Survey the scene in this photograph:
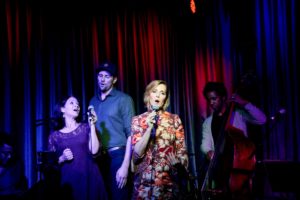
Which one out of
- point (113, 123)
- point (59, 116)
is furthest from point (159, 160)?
point (59, 116)

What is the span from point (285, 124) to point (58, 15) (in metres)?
3.00

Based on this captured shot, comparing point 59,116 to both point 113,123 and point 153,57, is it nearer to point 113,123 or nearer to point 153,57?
point 113,123

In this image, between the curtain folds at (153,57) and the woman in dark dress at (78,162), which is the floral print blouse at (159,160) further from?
the curtain folds at (153,57)

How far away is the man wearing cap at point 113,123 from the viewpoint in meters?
3.57

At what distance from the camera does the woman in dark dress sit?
343cm

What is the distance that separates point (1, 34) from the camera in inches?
166

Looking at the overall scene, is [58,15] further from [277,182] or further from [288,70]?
[277,182]

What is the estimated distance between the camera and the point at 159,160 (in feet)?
9.07

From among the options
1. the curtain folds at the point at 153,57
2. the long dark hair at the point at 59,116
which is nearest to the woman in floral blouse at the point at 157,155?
the long dark hair at the point at 59,116

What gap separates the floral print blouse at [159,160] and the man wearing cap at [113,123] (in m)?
0.68

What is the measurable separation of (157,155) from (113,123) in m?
0.98

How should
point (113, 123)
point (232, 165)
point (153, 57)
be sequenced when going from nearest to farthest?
point (232, 165)
point (113, 123)
point (153, 57)

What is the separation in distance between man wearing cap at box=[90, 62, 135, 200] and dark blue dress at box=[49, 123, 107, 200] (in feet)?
0.54

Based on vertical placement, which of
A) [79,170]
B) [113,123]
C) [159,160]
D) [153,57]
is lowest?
[79,170]
